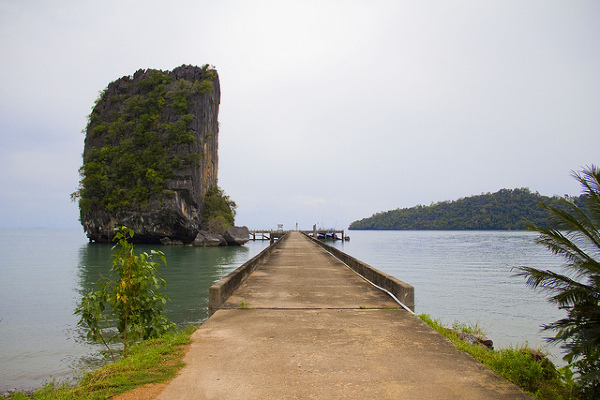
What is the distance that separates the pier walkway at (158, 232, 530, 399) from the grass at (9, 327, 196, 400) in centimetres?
19

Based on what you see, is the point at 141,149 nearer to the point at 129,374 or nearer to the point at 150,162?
the point at 150,162

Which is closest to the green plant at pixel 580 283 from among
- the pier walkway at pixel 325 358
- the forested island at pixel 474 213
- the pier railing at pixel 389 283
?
the pier walkway at pixel 325 358

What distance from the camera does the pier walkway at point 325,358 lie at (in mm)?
3537

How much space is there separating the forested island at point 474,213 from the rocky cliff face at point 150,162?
6269cm

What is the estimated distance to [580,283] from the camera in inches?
146

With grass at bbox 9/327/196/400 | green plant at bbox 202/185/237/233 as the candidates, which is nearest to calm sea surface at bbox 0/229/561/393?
grass at bbox 9/327/196/400

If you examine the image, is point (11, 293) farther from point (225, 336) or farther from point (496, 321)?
point (496, 321)

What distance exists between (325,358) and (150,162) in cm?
5209

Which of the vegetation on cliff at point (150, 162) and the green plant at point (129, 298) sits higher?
the vegetation on cliff at point (150, 162)

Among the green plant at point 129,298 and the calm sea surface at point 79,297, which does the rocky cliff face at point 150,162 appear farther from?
the green plant at point 129,298

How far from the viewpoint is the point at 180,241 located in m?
54.2

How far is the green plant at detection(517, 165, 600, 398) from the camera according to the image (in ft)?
10.9

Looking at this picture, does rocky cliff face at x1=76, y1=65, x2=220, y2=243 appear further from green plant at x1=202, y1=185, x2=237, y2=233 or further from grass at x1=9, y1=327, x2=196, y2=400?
grass at x1=9, y1=327, x2=196, y2=400

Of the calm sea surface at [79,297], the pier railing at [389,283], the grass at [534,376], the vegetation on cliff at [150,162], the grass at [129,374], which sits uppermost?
the vegetation on cliff at [150,162]
